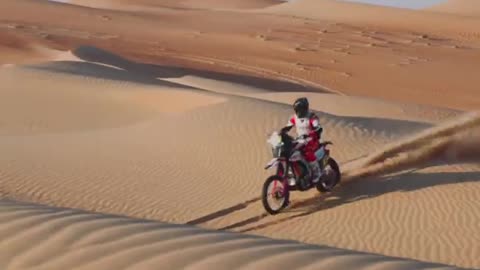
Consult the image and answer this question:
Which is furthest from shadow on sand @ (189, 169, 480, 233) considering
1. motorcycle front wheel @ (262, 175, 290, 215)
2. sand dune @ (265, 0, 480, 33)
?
sand dune @ (265, 0, 480, 33)

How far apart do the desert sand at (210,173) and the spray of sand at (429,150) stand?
2 cm

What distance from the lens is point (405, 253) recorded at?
7719mm

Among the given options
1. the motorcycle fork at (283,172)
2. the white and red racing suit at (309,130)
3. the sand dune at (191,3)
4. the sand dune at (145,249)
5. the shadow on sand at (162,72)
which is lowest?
the sand dune at (145,249)

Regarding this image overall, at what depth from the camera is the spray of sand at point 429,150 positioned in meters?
10.1

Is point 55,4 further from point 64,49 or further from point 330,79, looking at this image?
point 330,79

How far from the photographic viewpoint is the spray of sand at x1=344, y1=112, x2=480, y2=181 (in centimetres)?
1011

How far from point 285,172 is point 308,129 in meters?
0.56

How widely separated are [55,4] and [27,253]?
54917 millimetres

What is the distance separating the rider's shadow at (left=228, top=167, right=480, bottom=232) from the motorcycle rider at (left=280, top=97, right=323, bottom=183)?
1.05 ft

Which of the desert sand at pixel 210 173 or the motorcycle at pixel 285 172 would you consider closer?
the desert sand at pixel 210 173

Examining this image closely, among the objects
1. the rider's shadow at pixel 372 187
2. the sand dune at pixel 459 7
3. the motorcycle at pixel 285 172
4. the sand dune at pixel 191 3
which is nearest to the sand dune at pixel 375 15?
the sand dune at pixel 459 7

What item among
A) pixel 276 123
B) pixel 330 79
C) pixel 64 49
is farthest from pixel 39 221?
pixel 64 49

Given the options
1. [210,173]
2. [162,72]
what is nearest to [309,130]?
[210,173]

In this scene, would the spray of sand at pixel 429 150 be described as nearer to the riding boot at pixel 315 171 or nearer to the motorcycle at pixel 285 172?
the riding boot at pixel 315 171
